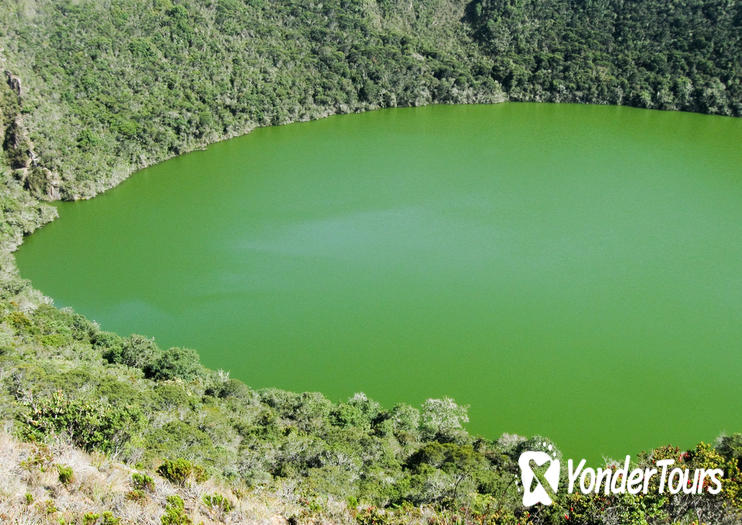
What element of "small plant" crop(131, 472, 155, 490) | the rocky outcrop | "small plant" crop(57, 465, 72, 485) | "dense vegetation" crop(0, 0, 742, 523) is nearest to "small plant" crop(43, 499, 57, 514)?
"small plant" crop(57, 465, 72, 485)

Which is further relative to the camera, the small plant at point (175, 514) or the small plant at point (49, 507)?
the small plant at point (175, 514)

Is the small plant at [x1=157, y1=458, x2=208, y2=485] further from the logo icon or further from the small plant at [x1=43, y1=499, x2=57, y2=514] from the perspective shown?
the logo icon

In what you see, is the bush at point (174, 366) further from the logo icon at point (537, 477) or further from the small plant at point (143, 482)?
the logo icon at point (537, 477)

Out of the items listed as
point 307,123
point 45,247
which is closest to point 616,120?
point 307,123

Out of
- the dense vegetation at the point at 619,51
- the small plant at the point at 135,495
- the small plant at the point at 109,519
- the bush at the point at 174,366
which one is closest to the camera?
the small plant at the point at 109,519

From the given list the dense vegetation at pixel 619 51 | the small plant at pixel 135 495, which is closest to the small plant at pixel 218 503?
the small plant at pixel 135 495

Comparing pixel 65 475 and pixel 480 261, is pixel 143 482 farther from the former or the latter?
Answer: pixel 480 261
